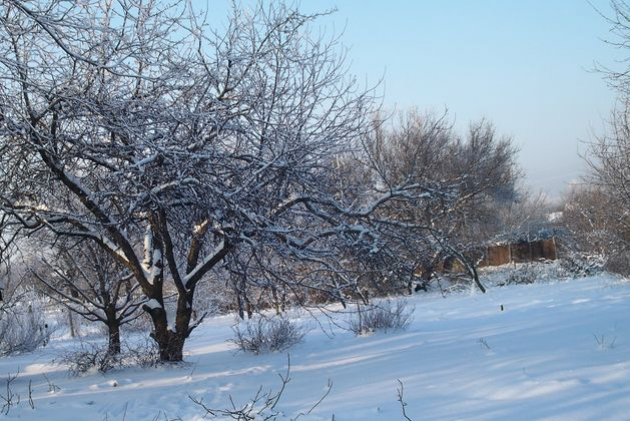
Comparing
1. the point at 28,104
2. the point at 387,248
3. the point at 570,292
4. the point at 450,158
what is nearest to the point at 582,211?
the point at 450,158

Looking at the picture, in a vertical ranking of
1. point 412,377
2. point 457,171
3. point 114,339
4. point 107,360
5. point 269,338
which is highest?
point 457,171

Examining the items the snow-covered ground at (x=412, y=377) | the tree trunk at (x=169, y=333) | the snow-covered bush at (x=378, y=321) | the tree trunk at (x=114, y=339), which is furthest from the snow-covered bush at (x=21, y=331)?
the snow-covered bush at (x=378, y=321)

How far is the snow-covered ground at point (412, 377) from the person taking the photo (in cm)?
539

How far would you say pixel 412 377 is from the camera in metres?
6.76

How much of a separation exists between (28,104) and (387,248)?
16.5 ft

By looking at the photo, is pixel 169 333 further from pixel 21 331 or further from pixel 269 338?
pixel 21 331

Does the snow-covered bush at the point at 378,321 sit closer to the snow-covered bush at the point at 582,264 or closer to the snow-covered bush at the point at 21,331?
the snow-covered bush at the point at 21,331

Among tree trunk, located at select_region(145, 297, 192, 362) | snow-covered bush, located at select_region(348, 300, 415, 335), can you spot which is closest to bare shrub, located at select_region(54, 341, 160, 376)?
tree trunk, located at select_region(145, 297, 192, 362)

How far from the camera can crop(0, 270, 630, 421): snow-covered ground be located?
5.39 meters

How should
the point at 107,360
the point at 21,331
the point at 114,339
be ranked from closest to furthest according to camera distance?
the point at 107,360, the point at 114,339, the point at 21,331

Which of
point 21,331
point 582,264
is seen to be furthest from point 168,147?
point 582,264

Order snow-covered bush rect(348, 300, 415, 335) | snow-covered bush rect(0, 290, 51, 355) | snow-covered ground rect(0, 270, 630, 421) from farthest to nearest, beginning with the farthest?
1. snow-covered bush rect(0, 290, 51, 355)
2. snow-covered bush rect(348, 300, 415, 335)
3. snow-covered ground rect(0, 270, 630, 421)

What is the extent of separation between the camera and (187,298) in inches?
366

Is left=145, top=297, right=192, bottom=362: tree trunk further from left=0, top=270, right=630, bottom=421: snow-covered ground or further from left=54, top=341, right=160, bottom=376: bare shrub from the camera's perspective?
left=0, top=270, right=630, bottom=421: snow-covered ground
